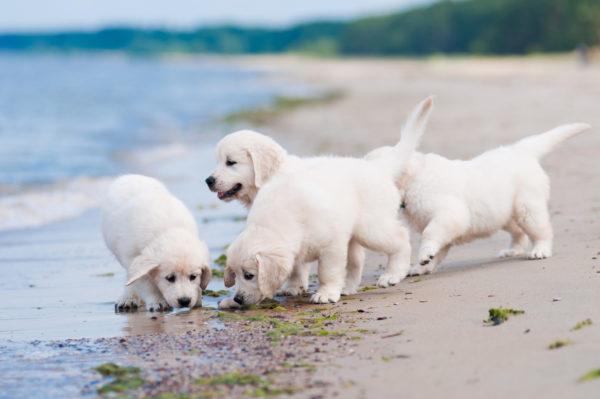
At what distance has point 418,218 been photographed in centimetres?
717

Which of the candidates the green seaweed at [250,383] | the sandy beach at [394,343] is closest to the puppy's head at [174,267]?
the sandy beach at [394,343]

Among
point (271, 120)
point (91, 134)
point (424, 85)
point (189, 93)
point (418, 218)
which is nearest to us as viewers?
point (418, 218)

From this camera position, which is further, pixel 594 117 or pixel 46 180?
pixel 594 117

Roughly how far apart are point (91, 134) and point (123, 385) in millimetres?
20529

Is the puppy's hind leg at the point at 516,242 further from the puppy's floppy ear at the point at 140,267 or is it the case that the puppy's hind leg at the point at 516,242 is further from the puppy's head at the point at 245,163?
the puppy's floppy ear at the point at 140,267

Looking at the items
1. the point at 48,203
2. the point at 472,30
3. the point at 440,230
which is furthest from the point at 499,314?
the point at 472,30

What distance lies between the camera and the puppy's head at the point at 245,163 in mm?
7125

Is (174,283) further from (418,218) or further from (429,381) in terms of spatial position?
(429,381)

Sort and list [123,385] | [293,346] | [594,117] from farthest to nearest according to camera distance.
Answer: [594,117] < [293,346] < [123,385]

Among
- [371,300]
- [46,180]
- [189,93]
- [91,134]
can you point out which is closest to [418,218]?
[371,300]

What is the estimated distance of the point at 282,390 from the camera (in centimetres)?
426

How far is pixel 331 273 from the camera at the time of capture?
645cm

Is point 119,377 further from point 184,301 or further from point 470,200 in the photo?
point 470,200

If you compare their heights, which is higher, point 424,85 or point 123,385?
point 424,85
